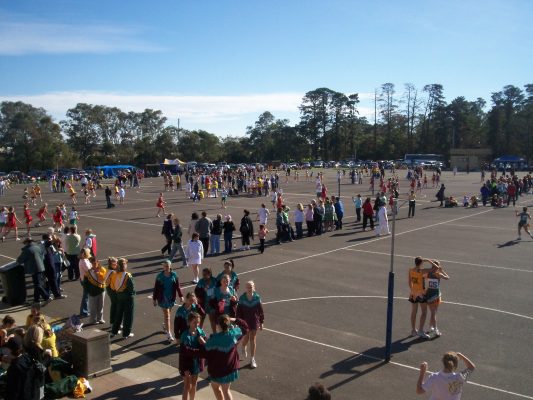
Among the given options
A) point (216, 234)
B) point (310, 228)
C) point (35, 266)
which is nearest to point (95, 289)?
point (35, 266)

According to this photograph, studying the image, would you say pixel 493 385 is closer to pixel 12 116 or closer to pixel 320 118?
pixel 12 116

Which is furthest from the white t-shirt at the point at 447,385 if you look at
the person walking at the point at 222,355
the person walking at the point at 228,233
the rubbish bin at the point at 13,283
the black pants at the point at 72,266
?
the person walking at the point at 228,233

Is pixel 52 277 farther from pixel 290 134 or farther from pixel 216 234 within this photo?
pixel 290 134

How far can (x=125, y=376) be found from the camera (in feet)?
27.1

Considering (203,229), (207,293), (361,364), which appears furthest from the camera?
(203,229)

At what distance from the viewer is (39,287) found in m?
12.2

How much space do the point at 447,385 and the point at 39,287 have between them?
33.2ft

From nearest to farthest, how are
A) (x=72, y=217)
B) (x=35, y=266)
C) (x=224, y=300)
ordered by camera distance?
1. (x=224, y=300)
2. (x=35, y=266)
3. (x=72, y=217)

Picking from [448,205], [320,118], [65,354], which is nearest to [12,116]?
[320,118]

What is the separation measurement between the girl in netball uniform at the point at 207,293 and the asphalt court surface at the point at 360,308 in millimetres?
1016

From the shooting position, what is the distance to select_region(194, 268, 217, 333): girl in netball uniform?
29.8ft

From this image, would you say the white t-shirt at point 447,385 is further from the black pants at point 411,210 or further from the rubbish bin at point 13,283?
the black pants at point 411,210

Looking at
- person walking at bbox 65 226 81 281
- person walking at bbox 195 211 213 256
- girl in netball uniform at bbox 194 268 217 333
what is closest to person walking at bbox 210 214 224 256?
person walking at bbox 195 211 213 256

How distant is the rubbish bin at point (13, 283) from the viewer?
12.1 meters
